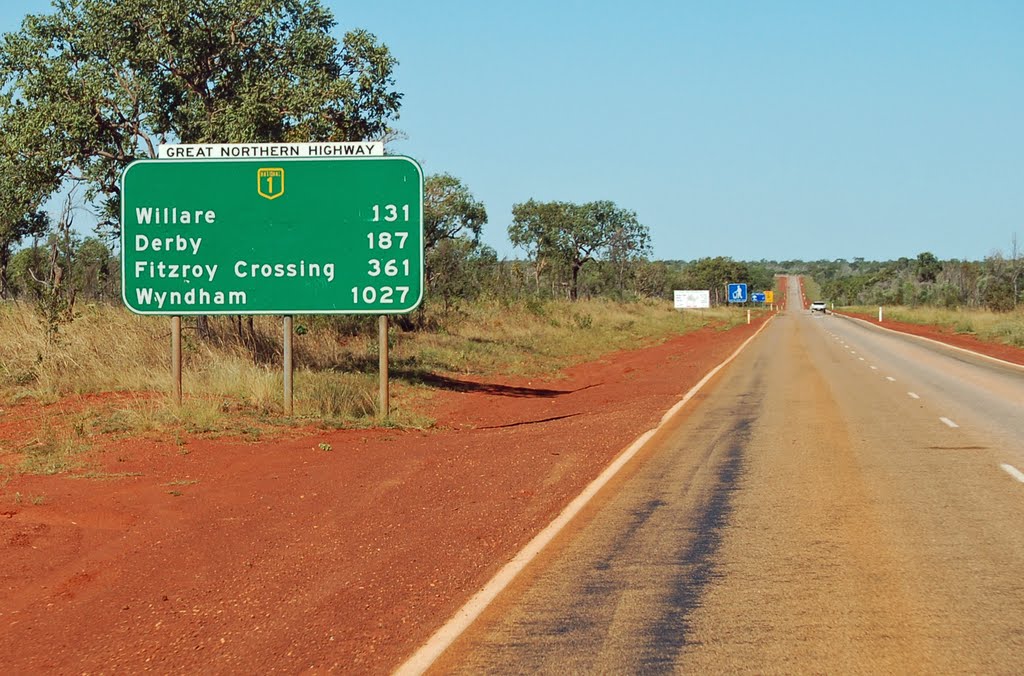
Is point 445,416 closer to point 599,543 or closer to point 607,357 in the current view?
point 599,543

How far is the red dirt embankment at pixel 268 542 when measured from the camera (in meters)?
6.18

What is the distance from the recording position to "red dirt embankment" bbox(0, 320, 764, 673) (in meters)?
6.18

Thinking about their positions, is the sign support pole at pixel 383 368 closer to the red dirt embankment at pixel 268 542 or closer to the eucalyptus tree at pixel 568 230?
the red dirt embankment at pixel 268 542

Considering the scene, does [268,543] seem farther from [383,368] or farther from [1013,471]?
[383,368]

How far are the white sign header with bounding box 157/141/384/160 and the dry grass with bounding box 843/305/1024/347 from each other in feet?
132

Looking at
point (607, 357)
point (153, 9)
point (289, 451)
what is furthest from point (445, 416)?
point (607, 357)

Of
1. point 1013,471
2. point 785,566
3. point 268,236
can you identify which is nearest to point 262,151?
point 268,236

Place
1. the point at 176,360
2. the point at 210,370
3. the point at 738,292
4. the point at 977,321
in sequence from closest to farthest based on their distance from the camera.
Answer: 1. the point at 176,360
2. the point at 210,370
3. the point at 977,321
4. the point at 738,292

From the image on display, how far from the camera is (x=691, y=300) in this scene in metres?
99.9

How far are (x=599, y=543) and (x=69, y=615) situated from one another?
3727mm

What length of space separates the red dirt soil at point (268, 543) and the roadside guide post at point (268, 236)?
7.60 feet

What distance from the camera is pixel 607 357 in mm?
43250

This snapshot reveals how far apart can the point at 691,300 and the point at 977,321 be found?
34838 mm

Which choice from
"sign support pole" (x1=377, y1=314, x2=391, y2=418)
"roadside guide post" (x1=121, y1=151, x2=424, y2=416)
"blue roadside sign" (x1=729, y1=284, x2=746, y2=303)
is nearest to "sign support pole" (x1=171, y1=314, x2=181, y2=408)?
"roadside guide post" (x1=121, y1=151, x2=424, y2=416)
